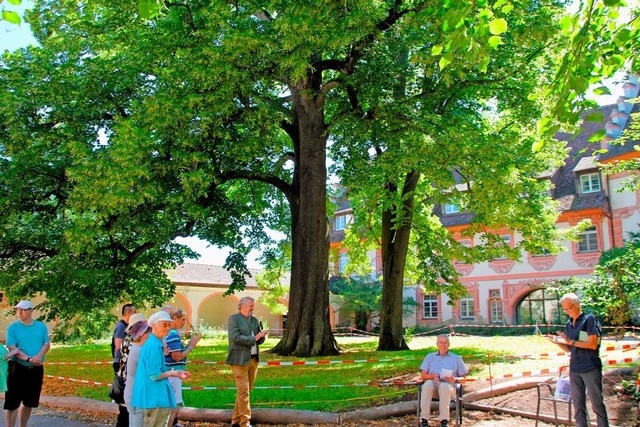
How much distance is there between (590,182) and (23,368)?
34.0 meters

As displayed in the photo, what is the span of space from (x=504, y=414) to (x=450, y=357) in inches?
56.7

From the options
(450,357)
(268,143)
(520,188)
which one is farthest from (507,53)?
(450,357)

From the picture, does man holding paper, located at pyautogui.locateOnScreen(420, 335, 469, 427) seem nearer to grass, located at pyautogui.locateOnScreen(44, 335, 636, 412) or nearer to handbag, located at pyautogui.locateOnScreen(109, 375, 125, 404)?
grass, located at pyautogui.locateOnScreen(44, 335, 636, 412)

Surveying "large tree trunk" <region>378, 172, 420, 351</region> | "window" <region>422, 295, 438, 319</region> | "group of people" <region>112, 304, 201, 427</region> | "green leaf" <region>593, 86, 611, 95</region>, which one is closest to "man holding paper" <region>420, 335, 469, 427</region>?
"group of people" <region>112, 304, 201, 427</region>

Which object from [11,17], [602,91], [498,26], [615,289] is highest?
[498,26]

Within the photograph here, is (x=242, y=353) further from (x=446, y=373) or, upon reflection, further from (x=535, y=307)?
(x=535, y=307)

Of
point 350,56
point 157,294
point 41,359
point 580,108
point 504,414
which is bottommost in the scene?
point 504,414

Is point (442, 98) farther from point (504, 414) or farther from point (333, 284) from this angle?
point (333, 284)

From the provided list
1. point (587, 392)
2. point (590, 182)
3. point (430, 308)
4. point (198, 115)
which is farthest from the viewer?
point (430, 308)

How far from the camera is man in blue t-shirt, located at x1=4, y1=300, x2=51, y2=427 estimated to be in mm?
7227

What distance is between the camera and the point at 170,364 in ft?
23.1

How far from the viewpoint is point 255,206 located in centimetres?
2217

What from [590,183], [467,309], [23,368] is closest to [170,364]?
[23,368]

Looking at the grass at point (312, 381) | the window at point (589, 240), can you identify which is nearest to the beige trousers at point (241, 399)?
the grass at point (312, 381)
